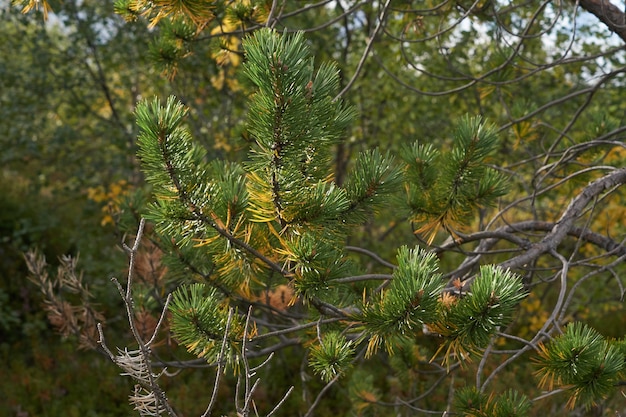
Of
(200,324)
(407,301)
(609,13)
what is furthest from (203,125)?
(407,301)

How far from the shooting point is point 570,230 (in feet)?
7.47

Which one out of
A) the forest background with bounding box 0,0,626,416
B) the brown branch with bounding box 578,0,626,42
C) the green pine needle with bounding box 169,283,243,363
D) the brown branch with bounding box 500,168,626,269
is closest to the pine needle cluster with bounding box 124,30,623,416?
the green pine needle with bounding box 169,283,243,363

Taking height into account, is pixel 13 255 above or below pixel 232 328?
below

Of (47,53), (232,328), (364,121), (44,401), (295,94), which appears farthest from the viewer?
(364,121)

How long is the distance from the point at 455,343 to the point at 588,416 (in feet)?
13.2

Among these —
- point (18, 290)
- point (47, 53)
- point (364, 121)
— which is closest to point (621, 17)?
point (364, 121)

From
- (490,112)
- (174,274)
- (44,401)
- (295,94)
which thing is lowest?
(44,401)

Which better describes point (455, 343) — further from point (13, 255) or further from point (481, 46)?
point (13, 255)

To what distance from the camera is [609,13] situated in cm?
240

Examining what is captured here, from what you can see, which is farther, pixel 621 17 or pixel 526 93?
pixel 526 93

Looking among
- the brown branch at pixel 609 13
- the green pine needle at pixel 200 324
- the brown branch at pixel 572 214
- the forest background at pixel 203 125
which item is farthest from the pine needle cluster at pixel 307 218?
the forest background at pixel 203 125

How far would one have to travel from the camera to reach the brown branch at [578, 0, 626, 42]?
2346 millimetres

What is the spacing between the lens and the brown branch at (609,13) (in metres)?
2.35

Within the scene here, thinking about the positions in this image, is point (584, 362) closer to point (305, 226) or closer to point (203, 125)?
point (305, 226)
